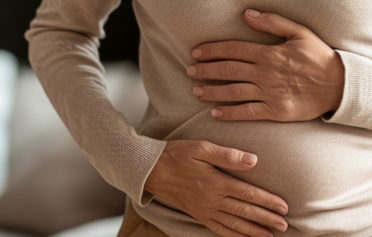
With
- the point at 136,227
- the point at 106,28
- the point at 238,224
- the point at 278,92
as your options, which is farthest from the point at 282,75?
the point at 106,28

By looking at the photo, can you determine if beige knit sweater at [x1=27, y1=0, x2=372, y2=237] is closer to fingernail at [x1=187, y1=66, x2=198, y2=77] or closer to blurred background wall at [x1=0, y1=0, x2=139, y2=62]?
fingernail at [x1=187, y1=66, x2=198, y2=77]

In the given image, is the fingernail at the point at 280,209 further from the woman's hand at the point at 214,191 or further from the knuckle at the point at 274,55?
the knuckle at the point at 274,55

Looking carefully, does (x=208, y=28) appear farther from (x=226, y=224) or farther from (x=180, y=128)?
(x=226, y=224)

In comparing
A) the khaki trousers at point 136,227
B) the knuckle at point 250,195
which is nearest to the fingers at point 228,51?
the knuckle at point 250,195

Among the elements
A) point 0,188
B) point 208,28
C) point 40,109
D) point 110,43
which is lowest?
point 0,188

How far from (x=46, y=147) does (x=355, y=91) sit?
1284 millimetres

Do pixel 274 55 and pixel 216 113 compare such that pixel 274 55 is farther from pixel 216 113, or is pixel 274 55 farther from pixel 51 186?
pixel 51 186

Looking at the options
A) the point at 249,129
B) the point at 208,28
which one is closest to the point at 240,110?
the point at 249,129

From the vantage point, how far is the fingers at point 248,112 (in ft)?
2.15

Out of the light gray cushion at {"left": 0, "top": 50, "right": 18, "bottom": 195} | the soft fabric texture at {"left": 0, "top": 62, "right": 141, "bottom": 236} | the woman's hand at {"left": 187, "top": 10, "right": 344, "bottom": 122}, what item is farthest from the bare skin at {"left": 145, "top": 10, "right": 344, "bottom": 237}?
the light gray cushion at {"left": 0, "top": 50, "right": 18, "bottom": 195}

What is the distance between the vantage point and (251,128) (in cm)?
67

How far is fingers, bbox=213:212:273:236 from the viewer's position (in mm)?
675

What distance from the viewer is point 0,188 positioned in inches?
64.5

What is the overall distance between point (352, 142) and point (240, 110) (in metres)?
0.19
